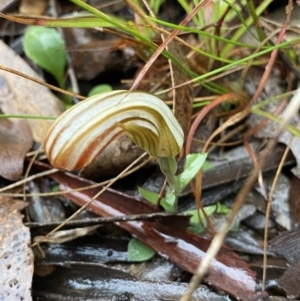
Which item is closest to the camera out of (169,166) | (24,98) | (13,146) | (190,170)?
(169,166)

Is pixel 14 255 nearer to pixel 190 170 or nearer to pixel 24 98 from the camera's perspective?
pixel 190 170

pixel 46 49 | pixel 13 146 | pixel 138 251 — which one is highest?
pixel 46 49

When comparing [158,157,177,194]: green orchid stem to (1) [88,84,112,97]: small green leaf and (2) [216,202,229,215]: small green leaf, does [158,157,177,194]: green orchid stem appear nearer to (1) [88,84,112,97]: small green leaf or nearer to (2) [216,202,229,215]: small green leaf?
(2) [216,202,229,215]: small green leaf

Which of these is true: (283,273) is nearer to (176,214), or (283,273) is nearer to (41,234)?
(176,214)

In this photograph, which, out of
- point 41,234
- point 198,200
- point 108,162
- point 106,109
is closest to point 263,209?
point 198,200

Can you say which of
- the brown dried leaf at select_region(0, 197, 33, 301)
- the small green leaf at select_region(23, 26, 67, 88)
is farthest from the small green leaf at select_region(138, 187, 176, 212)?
the small green leaf at select_region(23, 26, 67, 88)

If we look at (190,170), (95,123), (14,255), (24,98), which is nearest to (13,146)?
(24,98)
